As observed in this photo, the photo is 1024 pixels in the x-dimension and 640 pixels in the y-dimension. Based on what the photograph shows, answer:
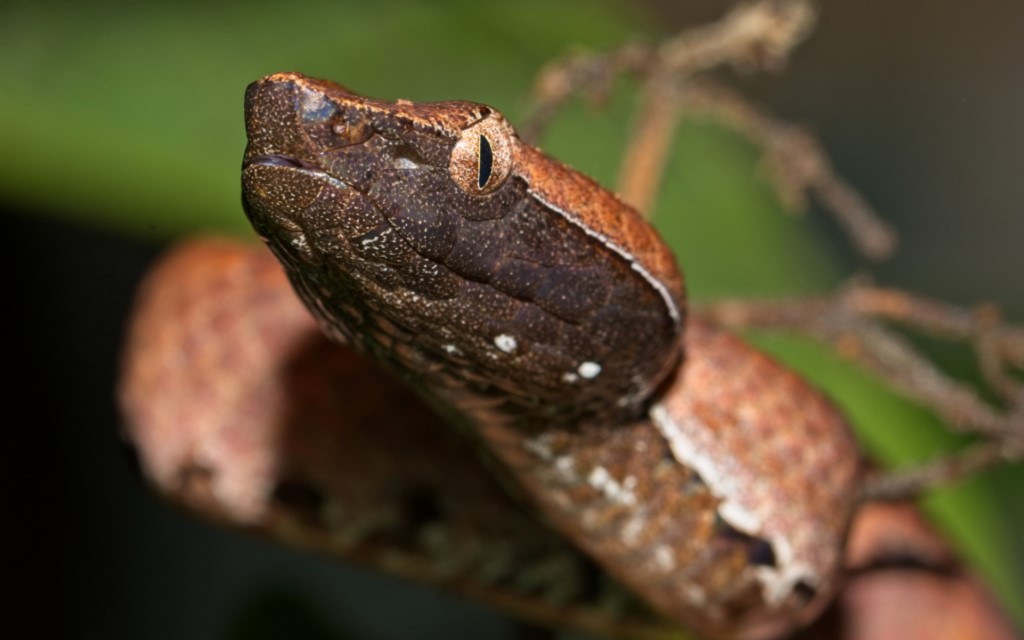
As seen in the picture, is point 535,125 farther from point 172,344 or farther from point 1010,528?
point 1010,528

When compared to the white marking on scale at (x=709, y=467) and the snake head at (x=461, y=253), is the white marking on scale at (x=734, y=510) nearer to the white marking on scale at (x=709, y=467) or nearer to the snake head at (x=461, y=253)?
the white marking on scale at (x=709, y=467)

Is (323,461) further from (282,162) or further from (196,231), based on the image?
(282,162)

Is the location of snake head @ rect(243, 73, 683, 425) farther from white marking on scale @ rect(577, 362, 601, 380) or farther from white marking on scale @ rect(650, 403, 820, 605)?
white marking on scale @ rect(650, 403, 820, 605)

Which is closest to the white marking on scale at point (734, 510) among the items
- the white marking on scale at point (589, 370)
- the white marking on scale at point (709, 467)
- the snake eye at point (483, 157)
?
the white marking on scale at point (709, 467)

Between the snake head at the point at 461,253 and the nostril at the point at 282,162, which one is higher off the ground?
the nostril at the point at 282,162

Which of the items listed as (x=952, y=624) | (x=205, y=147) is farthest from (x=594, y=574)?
(x=205, y=147)

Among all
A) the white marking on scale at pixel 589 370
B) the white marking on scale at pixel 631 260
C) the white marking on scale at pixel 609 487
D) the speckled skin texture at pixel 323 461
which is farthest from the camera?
the speckled skin texture at pixel 323 461
